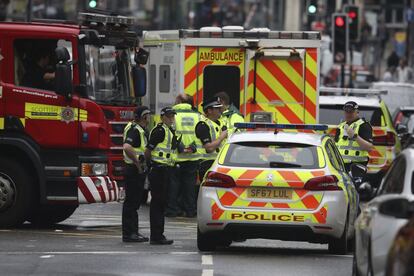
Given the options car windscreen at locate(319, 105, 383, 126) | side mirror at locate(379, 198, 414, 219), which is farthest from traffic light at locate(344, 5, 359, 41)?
side mirror at locate(379, 198, 414, 219)

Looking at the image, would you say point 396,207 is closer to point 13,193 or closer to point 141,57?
point 13,193

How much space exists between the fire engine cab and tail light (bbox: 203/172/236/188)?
3130mm

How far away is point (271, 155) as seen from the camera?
1652 cm

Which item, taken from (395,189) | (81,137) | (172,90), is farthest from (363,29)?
(395,189)

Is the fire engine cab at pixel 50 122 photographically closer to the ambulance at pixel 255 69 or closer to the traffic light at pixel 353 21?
the ambulance at pixel 255 69

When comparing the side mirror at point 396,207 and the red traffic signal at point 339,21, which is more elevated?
the red traffic signal at point 339,21

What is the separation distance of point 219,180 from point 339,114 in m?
9.57

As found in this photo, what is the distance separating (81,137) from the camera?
62.9 ft

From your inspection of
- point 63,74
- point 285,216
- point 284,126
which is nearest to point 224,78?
point 63,74

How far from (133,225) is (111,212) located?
5.55 m

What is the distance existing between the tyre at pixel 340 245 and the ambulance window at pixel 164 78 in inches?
284

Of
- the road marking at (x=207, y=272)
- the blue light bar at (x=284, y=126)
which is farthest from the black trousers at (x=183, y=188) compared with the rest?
the road marking at (x=207, y=272)

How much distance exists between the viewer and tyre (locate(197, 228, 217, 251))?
1656 cm

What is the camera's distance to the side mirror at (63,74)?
18.5m
